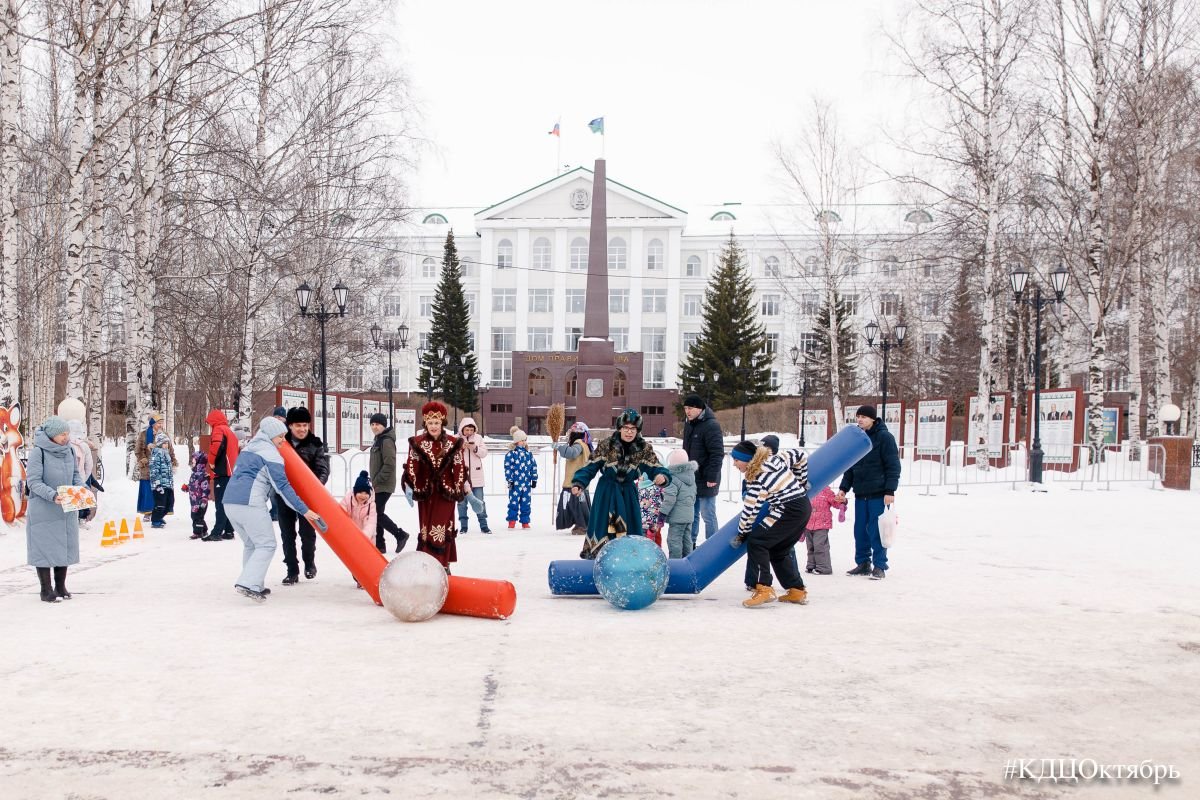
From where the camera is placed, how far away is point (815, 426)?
3856cm

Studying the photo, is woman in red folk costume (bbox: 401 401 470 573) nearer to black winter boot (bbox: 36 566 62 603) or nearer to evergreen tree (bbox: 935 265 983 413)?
black winter boot (bbox: 36 566 62 603)

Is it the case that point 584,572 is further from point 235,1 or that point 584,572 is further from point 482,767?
point 235,1

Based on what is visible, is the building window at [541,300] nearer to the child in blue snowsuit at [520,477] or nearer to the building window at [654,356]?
the building window at [654,356]

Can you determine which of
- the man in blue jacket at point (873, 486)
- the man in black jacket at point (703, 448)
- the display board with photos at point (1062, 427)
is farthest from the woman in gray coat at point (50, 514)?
the display board with photos at point (1062, 427)

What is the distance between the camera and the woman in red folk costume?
816 centimetres

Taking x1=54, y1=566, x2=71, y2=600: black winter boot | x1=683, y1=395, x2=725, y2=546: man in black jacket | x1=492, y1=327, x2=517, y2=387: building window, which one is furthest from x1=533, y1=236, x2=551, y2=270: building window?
x1=54, y1=566, x2=71, y2=600: black winter boot

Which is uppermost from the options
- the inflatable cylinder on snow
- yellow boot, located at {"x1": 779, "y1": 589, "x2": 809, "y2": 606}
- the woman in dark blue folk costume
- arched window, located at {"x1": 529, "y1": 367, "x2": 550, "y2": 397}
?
arched window, located at {"x1": 529, "y1": 367, "x2": 550, "y2": 397}

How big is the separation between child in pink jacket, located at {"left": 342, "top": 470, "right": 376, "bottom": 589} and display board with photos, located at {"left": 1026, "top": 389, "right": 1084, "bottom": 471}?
17543mm

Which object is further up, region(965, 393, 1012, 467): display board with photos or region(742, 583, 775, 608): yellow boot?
region(965, 393, 1012, 467): display board with photos

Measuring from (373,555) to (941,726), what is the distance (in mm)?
4968

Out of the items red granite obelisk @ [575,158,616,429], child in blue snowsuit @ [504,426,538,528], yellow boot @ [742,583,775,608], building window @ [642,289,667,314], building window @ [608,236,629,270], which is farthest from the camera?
building window @ [642,289,667,314]

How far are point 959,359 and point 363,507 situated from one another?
45.3 m

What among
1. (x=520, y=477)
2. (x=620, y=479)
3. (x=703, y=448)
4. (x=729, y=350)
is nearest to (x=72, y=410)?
(x=520, y=477)

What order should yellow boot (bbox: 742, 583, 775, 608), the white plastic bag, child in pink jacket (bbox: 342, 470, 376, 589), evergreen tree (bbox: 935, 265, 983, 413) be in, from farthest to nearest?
evergreen tree (bbox: 935, 265, 983, 413) → the white plastic bag → child in pink jacket (bbox: 342, 470, 376, 589) → yellow boot (bbox: 742, 583, 775, 608)
